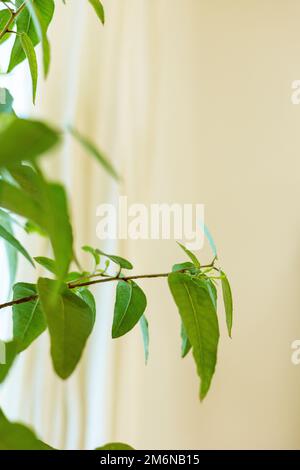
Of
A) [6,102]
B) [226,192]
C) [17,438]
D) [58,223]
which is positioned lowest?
[17,438]

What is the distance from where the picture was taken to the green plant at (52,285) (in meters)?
0.23

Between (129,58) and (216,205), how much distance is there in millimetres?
513

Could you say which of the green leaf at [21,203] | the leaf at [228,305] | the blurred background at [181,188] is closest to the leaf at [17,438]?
the green leaf at [21,203]

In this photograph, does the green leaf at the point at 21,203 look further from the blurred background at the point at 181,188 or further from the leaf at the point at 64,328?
the blurred background at the point at 181,188

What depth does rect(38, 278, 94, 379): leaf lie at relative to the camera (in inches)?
14.2

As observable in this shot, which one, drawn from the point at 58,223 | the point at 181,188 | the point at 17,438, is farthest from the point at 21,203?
the point at 181,188

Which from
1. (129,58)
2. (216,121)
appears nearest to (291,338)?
(216,121)

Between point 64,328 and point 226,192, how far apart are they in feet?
4.29

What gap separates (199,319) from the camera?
1.44 feet

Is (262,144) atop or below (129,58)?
below

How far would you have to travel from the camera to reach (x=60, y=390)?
1437 millimetres

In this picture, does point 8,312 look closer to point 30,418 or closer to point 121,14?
point 30,418

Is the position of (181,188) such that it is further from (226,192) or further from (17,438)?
(17,438)

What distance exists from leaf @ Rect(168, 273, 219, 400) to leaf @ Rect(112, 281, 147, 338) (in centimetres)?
7
